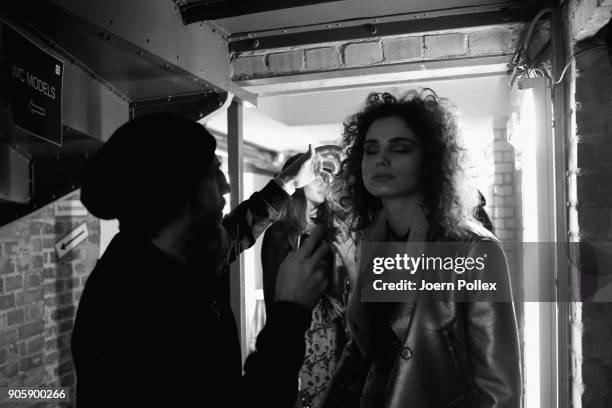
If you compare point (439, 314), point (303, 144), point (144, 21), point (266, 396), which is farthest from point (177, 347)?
point (303, 144)

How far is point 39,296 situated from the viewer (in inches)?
92.3

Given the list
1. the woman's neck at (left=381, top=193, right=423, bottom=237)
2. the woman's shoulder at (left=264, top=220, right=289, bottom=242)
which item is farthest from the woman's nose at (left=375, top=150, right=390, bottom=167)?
the woman's shoulder at (left=264, top=220, right=289, bottom=242)

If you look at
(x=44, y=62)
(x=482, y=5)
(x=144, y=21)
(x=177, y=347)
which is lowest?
(x=177, y=347)

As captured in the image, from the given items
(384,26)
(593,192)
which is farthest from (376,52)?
(593,192)

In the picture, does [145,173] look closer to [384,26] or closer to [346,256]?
[346,256]

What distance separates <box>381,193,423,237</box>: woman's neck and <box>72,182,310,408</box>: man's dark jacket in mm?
554

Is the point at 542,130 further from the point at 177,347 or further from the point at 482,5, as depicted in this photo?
the point at 177,347

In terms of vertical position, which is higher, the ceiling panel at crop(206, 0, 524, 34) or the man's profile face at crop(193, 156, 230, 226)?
the ceiling panel at crop(206, 0, 524, 34)

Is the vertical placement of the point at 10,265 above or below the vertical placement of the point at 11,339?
above

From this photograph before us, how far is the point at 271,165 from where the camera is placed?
594cm

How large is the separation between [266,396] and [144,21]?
1092mm

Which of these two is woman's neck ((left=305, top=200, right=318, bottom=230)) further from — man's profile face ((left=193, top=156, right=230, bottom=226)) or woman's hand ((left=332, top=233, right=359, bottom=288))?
man's profile face ((left=193, top=156, right=230, bottom=226))

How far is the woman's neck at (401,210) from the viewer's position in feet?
4.44

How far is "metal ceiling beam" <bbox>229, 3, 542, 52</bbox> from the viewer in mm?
1583
